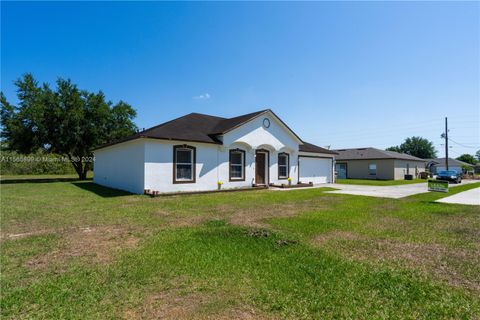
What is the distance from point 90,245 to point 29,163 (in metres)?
38.9

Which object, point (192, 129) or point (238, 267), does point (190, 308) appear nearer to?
point (238, 267)

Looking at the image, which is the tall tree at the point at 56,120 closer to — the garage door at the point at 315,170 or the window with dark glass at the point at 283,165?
the window with dark glass at the point at 283,165

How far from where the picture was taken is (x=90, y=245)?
17.2 ft

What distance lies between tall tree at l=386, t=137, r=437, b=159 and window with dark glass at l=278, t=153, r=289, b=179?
67.0 m

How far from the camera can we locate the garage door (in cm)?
2149

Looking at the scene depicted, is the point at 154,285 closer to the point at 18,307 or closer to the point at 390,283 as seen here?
the point at 18,307

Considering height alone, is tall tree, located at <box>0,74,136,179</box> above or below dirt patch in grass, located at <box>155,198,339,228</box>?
above

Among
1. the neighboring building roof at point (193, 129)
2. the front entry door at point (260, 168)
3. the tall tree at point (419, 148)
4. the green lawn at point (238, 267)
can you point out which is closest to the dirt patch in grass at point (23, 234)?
the green lawn at point (238, 267)

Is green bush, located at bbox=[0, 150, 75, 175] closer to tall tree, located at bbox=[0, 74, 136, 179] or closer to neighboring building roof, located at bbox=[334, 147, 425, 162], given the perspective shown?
tall tree, located at bbox=[0, 74, 136, 179]

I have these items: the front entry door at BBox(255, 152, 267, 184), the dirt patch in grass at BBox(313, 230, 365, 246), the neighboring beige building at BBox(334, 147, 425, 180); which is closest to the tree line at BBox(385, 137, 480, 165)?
the neighboring beige building at BBox(334, 147, 425, 180)

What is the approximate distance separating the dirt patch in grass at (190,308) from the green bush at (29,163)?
124ft

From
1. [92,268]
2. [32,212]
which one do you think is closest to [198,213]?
[92,268]

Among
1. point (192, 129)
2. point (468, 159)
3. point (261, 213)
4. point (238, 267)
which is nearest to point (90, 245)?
point (238, 267)

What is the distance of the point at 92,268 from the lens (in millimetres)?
4098
